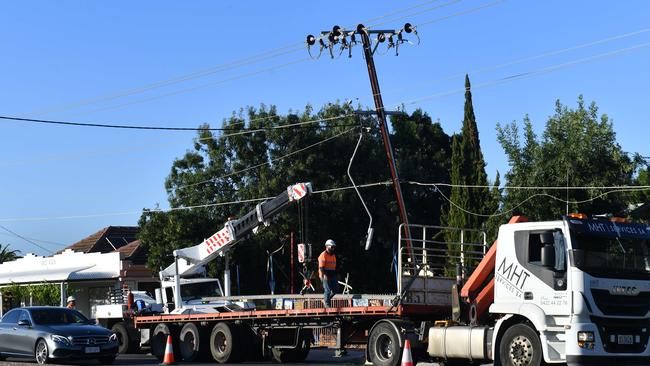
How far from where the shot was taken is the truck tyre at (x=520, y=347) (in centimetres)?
1521

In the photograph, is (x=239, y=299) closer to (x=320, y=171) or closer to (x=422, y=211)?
(x=320, y=171)

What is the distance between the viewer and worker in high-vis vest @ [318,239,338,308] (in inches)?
786

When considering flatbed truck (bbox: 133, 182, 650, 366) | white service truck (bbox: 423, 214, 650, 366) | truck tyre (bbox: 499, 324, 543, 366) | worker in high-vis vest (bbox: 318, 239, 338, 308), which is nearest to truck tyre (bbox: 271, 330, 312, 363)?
flatbed truck (bbox: 133, 182, 650, 366)

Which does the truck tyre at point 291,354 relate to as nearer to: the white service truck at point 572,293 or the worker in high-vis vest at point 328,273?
the worker in high-vis vest at point 328,273

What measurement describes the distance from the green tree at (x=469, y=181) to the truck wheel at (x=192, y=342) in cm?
1890

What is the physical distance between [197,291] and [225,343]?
20.3 feet

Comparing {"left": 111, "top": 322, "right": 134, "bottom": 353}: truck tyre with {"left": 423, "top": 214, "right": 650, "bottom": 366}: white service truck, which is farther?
{"left": 111, "top": 322, "right": 134, "bottom": 353}: truck tyre

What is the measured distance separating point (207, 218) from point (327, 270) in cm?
2893

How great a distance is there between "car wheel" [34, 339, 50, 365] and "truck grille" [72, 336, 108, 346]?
0.65 metres

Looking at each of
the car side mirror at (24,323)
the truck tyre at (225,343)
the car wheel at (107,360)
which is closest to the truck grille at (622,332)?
the truck tyre at (225,343)

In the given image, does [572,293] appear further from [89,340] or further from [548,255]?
[89,340]

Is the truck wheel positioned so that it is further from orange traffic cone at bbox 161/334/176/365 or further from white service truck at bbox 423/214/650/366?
white service truck at bbox 423/214/650/366

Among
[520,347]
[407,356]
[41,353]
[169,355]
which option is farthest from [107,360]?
[520,347]

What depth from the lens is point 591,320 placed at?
14.8 metres
